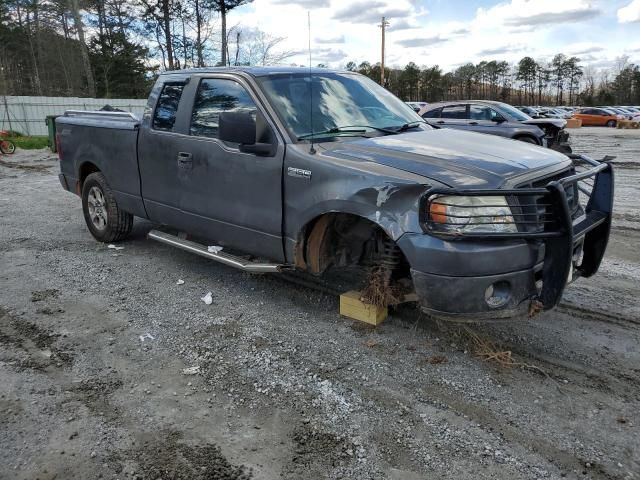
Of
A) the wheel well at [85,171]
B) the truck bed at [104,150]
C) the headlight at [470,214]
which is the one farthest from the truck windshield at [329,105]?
the wheel well at [85,171]

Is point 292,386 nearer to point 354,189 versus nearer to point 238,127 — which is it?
point 354,189

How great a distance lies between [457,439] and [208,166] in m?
3.02

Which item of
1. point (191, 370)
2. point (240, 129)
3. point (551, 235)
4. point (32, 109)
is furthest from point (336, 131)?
point (32, 109)

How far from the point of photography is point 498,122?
1429cm

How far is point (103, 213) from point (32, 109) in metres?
23.8

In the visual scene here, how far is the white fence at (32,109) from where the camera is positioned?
25.8m

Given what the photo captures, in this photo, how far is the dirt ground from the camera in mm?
2746

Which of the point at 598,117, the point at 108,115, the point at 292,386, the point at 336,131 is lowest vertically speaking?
the point at 292,386

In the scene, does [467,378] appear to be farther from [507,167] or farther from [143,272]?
[143,272]

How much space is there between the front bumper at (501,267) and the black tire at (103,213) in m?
4.11

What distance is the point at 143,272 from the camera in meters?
5.65

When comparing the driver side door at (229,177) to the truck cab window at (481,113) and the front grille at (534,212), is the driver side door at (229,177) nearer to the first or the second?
the front grille at (534,212)

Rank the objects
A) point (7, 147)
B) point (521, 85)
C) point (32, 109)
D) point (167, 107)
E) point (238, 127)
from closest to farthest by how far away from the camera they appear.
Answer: point (238, 127) → point (167, 107) → point (7, 147) → point (32, 109) → point (521, 85)

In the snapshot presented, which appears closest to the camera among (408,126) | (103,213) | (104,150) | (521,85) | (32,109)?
(408,126)
